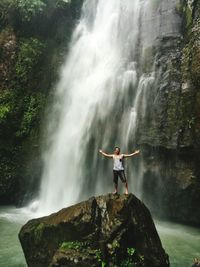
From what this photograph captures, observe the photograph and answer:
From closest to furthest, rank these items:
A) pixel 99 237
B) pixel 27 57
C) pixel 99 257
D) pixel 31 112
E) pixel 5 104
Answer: pixel 99 257, pixel 99 237, pixel 5 104, pixel 31 112, pixel 27 57

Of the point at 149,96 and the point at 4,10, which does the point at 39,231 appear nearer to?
the point at 149,96

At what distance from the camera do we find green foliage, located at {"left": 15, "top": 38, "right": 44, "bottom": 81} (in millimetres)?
20016

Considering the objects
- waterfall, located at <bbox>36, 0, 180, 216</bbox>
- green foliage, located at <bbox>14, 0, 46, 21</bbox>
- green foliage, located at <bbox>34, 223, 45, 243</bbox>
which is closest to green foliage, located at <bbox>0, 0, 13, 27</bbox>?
green foliage, located at <bbox>14, 0, 46, 21</bbox>

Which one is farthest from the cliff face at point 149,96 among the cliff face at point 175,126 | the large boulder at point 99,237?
the large boulder at point 99,237

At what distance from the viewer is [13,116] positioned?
1916 cm

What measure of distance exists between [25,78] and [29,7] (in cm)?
405

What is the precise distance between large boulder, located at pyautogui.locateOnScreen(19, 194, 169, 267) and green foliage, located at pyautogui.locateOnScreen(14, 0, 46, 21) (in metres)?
14.9

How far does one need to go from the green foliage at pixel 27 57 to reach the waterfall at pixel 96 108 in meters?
1.74

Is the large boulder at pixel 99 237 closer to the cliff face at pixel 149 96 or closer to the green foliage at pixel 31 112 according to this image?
the cliff face at pixel 149 96

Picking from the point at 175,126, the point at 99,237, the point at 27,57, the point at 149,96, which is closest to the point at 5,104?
the point at 27,57

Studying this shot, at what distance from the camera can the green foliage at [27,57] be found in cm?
2002

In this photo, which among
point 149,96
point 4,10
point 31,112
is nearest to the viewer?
point 149,96

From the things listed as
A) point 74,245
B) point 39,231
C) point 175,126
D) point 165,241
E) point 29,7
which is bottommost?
point 165,241

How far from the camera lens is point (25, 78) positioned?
20.0 m
